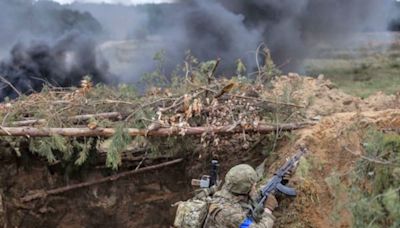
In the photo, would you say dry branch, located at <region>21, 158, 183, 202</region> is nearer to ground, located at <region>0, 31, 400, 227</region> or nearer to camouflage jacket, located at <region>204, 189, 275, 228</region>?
ground, located at <region>0, 31, 400, 227</region>

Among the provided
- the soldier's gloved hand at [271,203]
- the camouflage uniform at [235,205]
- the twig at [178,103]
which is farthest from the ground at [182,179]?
the camouflage uniform at [235,205]

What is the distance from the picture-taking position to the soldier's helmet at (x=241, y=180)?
4348 millimetres

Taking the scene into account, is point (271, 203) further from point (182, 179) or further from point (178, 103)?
point (182, 179)

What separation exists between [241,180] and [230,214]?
256 mm

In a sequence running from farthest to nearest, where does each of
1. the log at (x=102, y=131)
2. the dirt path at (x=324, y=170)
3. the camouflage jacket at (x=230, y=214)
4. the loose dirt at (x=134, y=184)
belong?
the loose dirt at (x=134, y=184), the log at (x=102, y=131), the dirt path at (x=324, y=170), the camouflage jacket at (x=230, y=214)

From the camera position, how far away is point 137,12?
611 inches

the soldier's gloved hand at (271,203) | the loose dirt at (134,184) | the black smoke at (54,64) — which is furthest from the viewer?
the black smoke at (54,64)

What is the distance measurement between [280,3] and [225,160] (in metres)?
7.45

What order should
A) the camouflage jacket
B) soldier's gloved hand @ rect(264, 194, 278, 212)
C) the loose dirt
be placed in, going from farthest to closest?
the loose dirt → soldier's gloved hand @ rect(264, 194, 278, 212) → the camouflage jacket

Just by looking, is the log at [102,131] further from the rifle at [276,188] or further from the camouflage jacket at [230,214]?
the camouflage jacket at [230,214]

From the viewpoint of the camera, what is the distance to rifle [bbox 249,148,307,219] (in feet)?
14.4

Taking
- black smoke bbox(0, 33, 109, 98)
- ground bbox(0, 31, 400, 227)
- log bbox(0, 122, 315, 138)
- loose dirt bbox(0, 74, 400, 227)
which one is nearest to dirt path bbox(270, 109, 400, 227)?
ground bbox(0, 31, 400, 227)

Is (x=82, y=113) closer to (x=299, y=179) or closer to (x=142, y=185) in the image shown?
(x=142, y=185)

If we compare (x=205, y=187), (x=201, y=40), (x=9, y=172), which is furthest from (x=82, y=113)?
(x=201, y=40)
